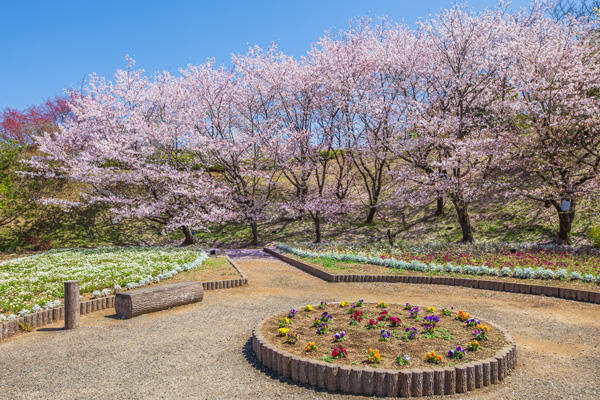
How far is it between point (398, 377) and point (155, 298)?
6.70 meters

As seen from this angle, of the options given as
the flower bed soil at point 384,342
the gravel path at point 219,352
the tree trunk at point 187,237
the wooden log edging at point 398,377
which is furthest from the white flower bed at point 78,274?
the wooden log edging at point 398,377

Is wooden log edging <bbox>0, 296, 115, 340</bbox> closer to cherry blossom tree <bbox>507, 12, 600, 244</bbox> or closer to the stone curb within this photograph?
the stone curb

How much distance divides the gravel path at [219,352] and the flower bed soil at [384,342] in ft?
1.68

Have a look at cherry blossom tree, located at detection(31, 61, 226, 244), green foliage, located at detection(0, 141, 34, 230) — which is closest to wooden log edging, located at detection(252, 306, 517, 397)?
cherry blossom tree, located at detection(31, 61, 226, 244)

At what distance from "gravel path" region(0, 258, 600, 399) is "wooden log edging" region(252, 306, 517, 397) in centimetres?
16

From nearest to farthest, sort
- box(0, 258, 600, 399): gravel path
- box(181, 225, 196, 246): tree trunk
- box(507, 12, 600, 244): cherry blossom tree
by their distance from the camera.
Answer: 1. box(0, 258, 600, 399): gravel path
2. box(507, 12, 600, 244): cherry blossom tree
3. box(181, 225, 196, 246): tree trunk

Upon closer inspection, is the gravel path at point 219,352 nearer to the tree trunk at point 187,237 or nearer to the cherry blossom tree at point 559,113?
the cherry blossom tree at point 559,113

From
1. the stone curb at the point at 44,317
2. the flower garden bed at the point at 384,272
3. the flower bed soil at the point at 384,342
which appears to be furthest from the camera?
the flower garden bed at the point at 384,272

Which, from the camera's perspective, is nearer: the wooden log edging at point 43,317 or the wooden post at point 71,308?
the wooden log edging at point 43,317

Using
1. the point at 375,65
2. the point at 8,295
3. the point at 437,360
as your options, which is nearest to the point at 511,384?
the point at 437,360

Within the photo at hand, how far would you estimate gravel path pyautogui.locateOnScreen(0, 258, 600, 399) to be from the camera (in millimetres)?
5840

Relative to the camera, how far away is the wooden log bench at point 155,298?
970 cm

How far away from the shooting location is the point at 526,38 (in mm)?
18234

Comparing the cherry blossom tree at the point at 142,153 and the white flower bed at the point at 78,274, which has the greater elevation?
the cherry blossom tree at the point at 142,153
